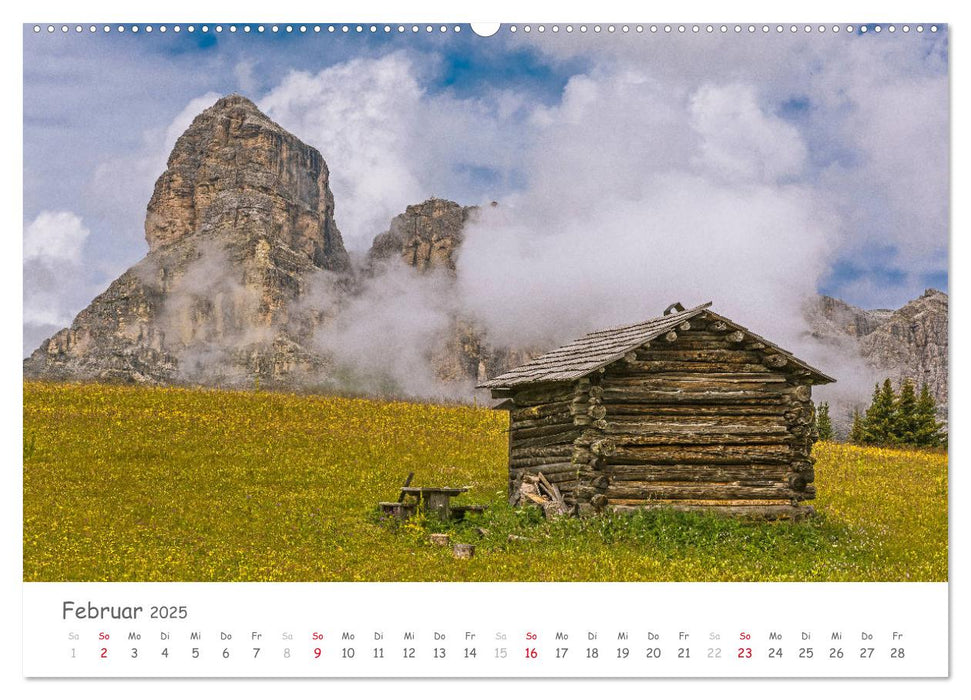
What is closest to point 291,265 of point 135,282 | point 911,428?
point 135,282

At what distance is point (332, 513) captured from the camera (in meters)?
21.7

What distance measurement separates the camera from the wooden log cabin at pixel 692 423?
61.3ft

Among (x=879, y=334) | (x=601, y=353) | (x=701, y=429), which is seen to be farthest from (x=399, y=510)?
(x=879, y=334)

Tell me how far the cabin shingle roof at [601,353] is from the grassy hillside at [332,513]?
286cm

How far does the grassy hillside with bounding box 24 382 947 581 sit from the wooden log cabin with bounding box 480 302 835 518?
787 millimetres

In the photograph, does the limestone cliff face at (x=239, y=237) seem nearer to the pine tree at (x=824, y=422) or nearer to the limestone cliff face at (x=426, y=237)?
the limestone cliff face at (x=426, y=237)

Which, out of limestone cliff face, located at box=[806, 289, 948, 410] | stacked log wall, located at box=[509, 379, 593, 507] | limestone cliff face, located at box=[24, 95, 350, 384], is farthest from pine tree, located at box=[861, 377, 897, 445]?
limestone cliff face, located at box=[24, 95, 350, 384]

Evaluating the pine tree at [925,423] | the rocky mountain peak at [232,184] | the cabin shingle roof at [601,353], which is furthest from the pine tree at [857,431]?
the rocky mountain peak at [232,184]

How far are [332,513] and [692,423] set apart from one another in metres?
8.36
